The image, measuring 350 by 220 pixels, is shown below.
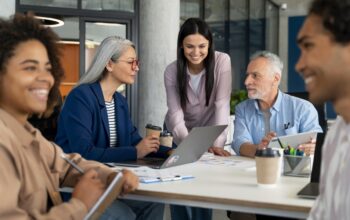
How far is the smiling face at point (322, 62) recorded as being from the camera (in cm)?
109

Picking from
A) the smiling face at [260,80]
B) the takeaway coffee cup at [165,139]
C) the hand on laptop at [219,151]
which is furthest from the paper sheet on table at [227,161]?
the smiling face at [260,80]

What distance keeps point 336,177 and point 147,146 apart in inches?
52.7

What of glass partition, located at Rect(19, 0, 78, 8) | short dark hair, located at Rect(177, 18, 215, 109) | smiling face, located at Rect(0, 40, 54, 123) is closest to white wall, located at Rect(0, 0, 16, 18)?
glass partition, located at Rect(19, 0, 78, 8)

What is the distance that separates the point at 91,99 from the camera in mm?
2467

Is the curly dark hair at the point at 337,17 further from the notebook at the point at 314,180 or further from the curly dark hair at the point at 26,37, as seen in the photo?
the curly dark hair at the point at 26,37

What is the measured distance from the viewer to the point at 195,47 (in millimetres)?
3064

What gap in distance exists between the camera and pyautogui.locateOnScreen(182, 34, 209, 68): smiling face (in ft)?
10.0

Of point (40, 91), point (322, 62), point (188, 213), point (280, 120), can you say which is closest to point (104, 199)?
point (40, 91)

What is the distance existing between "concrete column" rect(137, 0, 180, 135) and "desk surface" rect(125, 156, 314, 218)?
4.74 m

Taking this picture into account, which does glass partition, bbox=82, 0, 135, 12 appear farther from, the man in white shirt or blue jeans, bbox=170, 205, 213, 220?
the man in white shirt

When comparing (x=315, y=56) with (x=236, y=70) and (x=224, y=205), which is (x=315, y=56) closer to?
(x=224, y=205)

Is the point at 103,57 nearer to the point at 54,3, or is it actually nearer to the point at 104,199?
the point at 104,199

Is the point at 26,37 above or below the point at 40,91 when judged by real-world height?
above

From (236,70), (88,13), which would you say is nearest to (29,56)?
(88,13)
